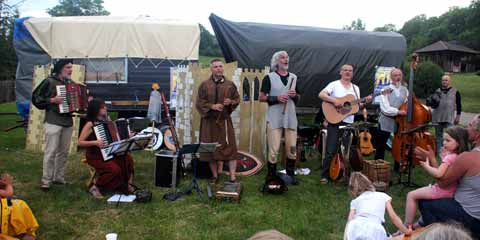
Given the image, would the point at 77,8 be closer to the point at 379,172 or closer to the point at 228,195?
the point at 228,195

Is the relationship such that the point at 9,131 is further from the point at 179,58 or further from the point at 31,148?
the point at 179,58

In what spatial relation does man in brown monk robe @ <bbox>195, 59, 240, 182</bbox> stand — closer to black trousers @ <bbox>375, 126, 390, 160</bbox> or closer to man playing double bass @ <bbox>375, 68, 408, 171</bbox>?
man playing double bass @ <bbox>375, 68, 408, 171</bbox>

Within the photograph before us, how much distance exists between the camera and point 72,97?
18.2 feet

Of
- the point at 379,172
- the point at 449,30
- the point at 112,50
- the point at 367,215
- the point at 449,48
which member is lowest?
the point at 379,172

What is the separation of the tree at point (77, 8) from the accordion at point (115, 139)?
170ft

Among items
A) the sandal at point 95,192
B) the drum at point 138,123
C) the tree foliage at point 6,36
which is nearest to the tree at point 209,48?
the tree foliage at point 6,36

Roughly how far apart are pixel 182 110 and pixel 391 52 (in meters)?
6.66

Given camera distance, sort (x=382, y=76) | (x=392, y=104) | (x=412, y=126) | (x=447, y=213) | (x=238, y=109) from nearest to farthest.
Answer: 1. (x=447, y=213)
2. (x=412, y=126)
3. (x=392, y=104)
4. (x=238, y=109)
5. (x=382, y=76)

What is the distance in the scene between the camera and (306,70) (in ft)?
33.4

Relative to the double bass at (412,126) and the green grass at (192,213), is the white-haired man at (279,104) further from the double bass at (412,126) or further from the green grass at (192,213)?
the double bass at (412,126)

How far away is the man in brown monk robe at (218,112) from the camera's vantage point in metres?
5.85

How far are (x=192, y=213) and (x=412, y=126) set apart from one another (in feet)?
11.9

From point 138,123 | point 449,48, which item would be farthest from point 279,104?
point 449,48

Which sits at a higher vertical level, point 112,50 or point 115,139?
point 112,50
